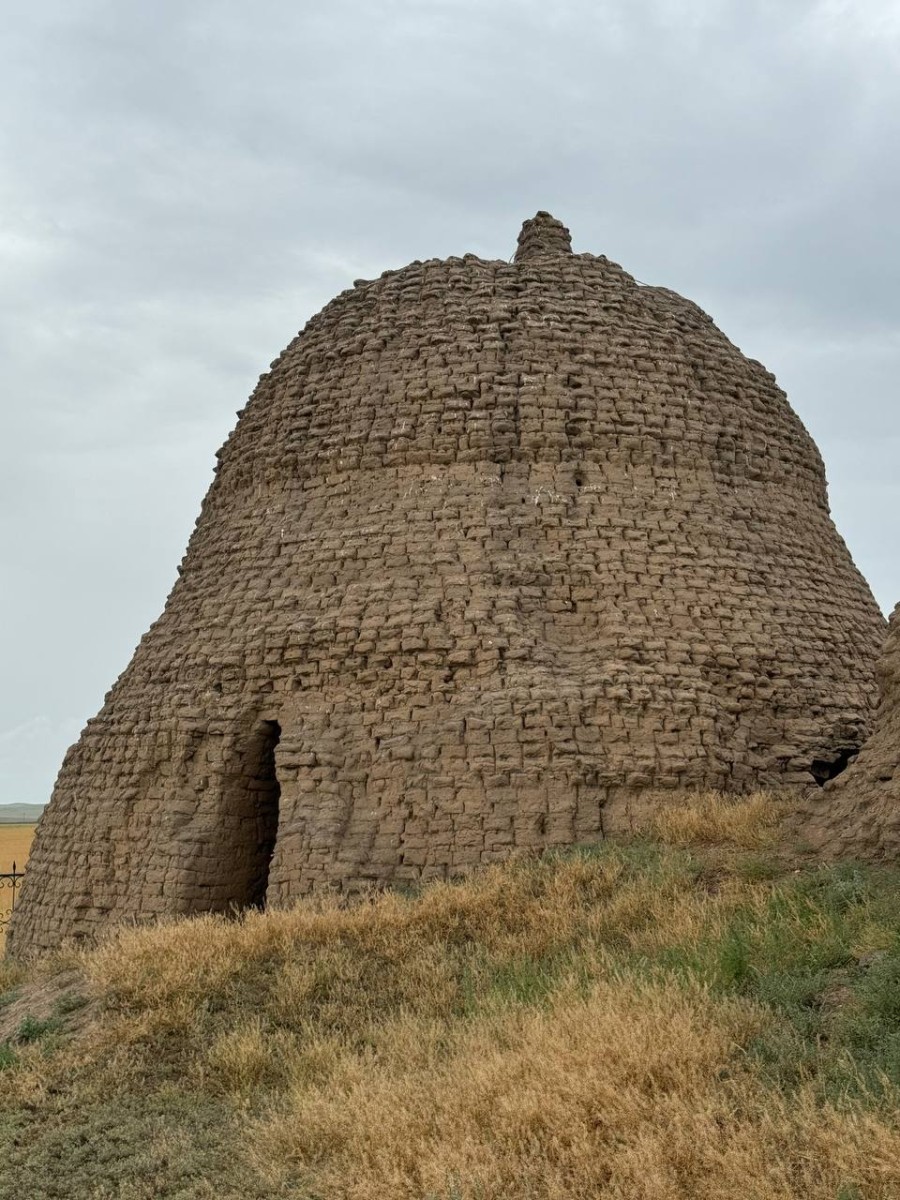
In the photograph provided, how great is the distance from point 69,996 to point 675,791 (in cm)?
471

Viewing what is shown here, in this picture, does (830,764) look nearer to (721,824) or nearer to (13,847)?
(721,824)

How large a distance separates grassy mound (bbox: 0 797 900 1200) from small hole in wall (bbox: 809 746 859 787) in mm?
1935

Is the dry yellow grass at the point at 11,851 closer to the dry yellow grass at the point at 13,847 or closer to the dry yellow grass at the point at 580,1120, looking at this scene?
the dry yellow grass at the point at 13,847

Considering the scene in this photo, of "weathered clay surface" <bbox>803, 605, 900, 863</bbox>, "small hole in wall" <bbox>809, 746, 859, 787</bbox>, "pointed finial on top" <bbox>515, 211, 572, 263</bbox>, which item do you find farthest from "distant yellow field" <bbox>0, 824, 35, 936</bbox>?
"weathered clay surface" <bbox>803, 605, 900, 863</bbox>

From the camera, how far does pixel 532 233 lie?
13039 mm

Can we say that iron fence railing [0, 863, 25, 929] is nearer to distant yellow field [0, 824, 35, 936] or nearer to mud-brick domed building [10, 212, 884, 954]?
distant yellow field [0, 824, 35, 936]

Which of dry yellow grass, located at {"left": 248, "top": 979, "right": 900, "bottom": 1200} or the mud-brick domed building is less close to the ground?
the mud-brick domed building

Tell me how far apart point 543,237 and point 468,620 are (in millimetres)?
5131

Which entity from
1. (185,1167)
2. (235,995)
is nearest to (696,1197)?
(185,1167)

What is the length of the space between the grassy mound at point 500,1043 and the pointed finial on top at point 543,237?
694 centimetres

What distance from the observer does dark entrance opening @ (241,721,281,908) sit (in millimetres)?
10500

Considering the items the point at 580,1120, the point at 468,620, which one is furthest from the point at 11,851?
the point at 580,1120

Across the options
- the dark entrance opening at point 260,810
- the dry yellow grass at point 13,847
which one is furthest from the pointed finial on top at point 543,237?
the dry yellow grass at point 13,847

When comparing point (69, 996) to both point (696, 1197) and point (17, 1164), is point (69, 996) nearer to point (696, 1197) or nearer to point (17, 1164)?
point (17, 1164)
